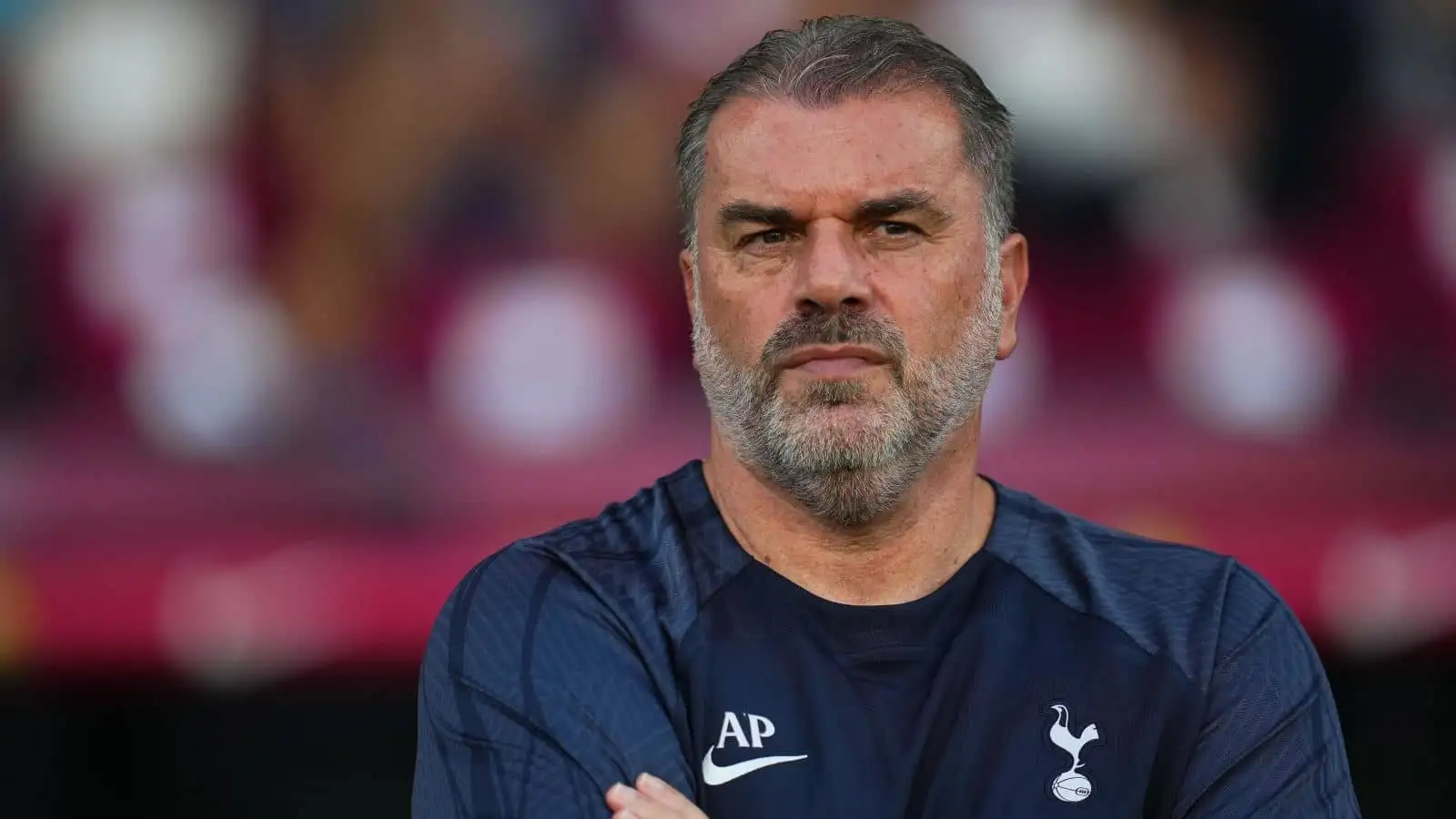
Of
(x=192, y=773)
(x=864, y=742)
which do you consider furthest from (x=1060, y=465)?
(x=192, y=773)

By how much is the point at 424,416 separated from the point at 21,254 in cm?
92

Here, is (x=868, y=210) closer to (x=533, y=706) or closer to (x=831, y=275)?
(x=831, y=275)

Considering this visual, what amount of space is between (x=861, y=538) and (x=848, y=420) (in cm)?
23

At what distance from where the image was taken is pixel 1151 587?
2.95 meters

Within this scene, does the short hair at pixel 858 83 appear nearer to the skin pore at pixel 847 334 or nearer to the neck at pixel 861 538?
the skin pore at pixel 847 334

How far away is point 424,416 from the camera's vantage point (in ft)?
14.0

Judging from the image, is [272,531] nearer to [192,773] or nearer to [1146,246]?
[192,773]

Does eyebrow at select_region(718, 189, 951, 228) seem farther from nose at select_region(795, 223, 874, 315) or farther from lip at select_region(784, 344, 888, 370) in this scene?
lip at select_region(784, 344, 888, 370)

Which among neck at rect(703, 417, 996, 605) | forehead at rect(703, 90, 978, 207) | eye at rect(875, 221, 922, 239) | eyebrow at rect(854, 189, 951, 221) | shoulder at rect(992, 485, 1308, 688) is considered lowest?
shoulder at rect(992, 485, 1308, 688)

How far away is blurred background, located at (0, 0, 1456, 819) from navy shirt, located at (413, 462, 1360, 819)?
1.41 meters

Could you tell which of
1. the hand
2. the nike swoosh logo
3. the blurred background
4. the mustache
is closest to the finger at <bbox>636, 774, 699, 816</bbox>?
the hand

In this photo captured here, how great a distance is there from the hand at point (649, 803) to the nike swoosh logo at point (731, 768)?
12 cm

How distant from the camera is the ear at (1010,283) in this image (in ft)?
9.81

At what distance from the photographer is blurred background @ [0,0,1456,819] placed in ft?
13.8
